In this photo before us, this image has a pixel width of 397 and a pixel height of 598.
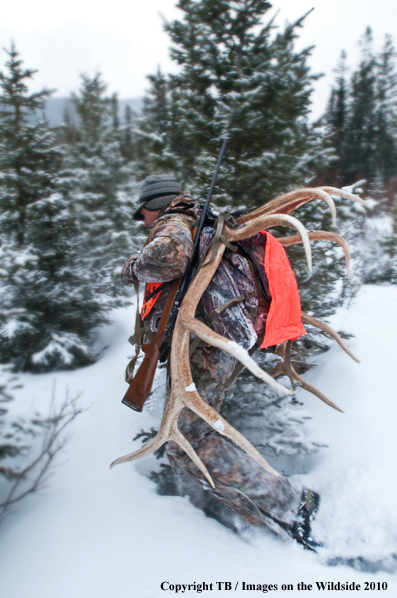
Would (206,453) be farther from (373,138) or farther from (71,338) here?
(373,138)

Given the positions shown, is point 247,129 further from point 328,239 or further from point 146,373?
point 146,373

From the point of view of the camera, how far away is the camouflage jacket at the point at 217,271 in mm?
2234

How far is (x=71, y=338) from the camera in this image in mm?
4566

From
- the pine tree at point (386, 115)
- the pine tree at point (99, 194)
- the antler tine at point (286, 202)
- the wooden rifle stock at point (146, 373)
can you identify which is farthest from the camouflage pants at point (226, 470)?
the pine tree at point (386, 115)

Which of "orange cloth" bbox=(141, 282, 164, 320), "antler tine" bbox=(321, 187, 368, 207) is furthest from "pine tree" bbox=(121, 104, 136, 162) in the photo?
"antler tine" bbox=(321, 187, 368, 207)

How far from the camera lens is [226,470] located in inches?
94.7

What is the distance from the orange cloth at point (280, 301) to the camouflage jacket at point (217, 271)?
8 centimetres

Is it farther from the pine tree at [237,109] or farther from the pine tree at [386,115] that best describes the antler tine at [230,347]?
the pine tree at [386,115]

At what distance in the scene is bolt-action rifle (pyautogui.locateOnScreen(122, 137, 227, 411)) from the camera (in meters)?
2.36

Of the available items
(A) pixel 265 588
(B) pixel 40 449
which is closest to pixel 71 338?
(B) pixel 40 449

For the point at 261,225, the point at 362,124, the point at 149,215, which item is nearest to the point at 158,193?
the point at 149,215

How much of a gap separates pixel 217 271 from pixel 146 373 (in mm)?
862

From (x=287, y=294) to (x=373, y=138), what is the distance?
29.1 metres

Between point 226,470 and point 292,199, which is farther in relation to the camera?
point 226,470
